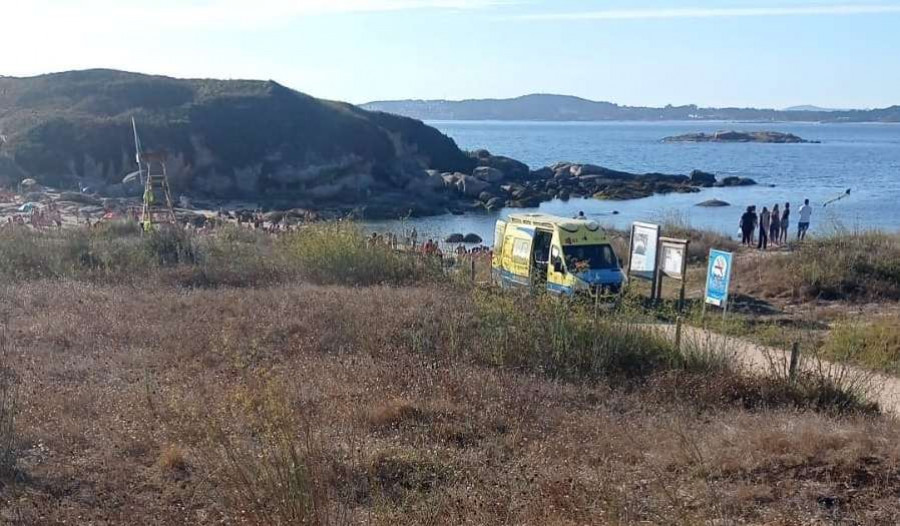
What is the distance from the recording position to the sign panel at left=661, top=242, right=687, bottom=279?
63.2 feet

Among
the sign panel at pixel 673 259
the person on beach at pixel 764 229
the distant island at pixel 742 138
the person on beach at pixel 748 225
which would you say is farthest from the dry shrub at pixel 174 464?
the distant island at pixel 742 138

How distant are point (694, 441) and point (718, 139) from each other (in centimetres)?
19320

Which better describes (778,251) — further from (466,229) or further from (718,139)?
(718,139)

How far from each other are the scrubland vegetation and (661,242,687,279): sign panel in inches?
Result: 192

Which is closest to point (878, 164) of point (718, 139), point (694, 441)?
point (718, 139)

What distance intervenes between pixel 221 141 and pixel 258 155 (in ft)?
10.5

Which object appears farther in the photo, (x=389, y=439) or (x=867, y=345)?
(x=867, y=345)

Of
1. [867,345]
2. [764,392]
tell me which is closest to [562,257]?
[867,345]

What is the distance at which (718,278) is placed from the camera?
1652 cm

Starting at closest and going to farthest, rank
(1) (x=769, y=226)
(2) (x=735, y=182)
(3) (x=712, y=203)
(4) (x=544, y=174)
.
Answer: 1. (1) (x=769, y=226)
2. (3) (x=712, y=203)
3. (2) (x=735, y=182)
4. (4) (x=544, y=174)

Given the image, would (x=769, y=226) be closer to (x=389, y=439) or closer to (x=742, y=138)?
(x=389, y=439)

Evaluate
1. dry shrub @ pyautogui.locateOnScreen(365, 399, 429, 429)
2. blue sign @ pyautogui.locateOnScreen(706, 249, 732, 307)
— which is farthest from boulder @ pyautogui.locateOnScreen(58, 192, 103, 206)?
dry shrub @ pyautogui.locateOnScreen(365, 399, 429, 429)

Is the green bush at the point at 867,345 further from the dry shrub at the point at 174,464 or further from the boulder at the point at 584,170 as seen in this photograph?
the boulder at the point at 584,170

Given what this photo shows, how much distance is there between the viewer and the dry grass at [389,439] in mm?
6488
